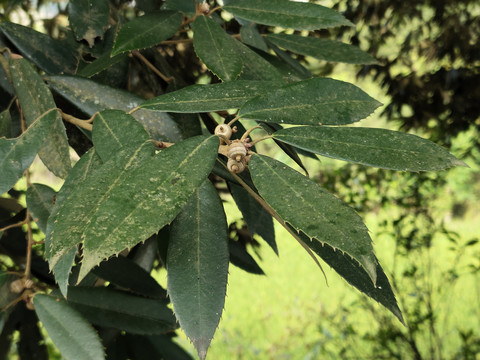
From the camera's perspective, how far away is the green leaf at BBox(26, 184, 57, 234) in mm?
606

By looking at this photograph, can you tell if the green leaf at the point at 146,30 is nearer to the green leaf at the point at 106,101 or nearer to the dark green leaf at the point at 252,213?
the green leaf at the point at 106,101

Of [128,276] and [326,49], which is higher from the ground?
[326,49]

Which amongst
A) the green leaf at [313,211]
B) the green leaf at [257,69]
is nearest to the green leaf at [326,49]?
the green leaf at [257,69]

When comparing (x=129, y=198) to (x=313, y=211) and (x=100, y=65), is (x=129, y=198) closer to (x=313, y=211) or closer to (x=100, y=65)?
(x=313, y=211)

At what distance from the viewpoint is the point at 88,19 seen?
0.70m

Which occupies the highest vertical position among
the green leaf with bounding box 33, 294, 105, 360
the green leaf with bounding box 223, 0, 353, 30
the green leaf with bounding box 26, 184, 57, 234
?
the green leaf with bounding box 223, 0, 353, 30

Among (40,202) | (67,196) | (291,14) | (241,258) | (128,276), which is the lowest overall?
(241,258)

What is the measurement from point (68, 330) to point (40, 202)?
17 cm

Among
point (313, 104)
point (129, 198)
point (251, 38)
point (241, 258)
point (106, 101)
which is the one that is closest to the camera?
point (129, 198)

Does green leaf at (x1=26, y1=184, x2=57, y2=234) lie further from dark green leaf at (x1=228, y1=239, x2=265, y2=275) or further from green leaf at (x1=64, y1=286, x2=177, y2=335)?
dark green leaf at (x1=228, y1=239, x2=265, y2=275)

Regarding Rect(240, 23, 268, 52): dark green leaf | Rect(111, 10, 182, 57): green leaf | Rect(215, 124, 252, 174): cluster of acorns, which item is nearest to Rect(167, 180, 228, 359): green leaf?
Rect(215, 124, 252, 174): cluster of acorns

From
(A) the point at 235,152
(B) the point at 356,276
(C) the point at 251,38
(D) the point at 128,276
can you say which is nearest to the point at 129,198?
(A) the point at 235,152

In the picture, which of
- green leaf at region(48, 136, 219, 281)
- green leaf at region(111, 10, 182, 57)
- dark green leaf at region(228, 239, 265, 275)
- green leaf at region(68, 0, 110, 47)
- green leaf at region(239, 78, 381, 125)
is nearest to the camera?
green leaf at region(48, 136, 219, 281)

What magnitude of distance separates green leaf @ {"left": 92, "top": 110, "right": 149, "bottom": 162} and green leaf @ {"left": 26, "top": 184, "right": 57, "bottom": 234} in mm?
146
